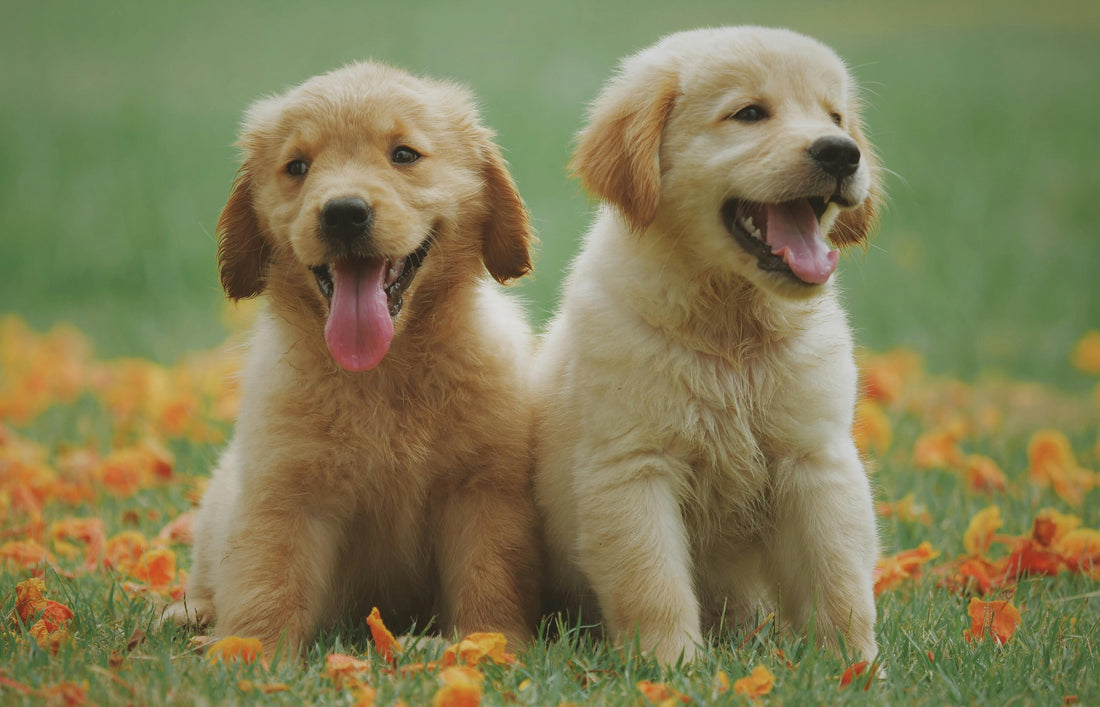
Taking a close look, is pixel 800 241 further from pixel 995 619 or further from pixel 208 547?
pixel 208 547

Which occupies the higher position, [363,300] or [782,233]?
[782,233]

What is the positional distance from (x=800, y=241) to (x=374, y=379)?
3.93 ft

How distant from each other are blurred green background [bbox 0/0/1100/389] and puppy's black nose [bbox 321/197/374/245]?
356cm

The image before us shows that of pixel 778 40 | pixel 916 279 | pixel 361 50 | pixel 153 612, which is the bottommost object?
pixel 916 279

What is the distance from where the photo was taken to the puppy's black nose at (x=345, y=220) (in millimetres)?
3035

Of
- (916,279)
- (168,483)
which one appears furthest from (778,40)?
(916,279)

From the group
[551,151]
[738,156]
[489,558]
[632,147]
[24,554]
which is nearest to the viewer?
[738,156]

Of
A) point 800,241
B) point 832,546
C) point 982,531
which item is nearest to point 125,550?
point 832,546

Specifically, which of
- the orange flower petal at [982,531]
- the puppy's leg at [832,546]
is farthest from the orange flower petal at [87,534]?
the orange flower petal at [982,531]

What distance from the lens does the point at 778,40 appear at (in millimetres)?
3143

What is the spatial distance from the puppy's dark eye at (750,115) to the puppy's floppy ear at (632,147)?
0.58 ft

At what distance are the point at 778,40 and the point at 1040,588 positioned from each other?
6.08ft

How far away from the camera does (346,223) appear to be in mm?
3057

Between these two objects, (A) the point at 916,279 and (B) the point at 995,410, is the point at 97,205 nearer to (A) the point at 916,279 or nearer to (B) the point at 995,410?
(A) the point at 916,279
